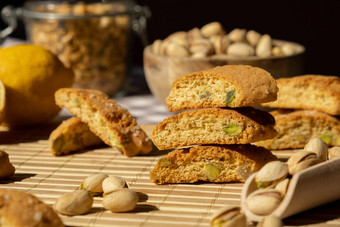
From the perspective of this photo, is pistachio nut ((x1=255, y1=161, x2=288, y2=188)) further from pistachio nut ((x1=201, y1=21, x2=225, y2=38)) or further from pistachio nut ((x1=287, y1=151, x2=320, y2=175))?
pistachio nut ((x1=201, y1=21, x2=225, y2=38))

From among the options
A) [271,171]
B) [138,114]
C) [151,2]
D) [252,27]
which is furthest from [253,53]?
[151,2]

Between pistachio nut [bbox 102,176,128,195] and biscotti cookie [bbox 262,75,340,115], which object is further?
biscotti cookie [bbox 262,75,340,115]

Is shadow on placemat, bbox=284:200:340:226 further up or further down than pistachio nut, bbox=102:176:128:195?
further down

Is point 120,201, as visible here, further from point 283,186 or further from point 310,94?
point 310,94

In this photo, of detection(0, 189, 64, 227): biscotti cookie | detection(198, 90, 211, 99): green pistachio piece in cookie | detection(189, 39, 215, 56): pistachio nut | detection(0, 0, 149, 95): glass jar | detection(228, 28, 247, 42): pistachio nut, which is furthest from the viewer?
detection(0, 0, 149, 95): glass jar

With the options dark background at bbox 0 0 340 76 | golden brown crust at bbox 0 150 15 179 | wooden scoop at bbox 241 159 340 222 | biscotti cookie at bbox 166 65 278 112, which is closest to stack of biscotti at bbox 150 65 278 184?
biscotti cookie at bbox 166 65 278 112

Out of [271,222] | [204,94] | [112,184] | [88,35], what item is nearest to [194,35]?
[88,35]
